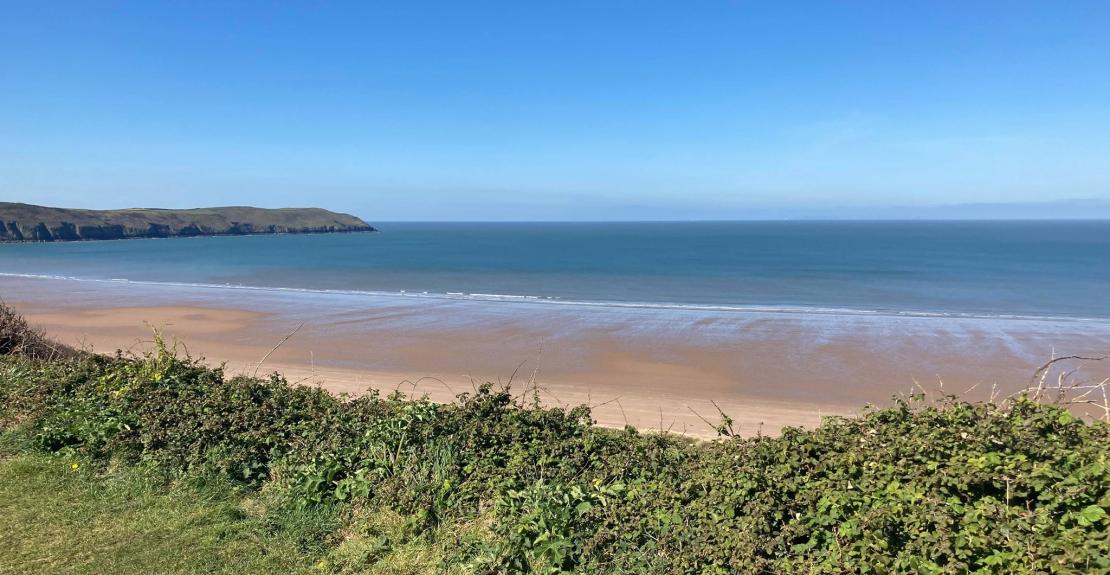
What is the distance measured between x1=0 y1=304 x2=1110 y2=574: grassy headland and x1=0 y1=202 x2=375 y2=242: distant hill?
12459 cm

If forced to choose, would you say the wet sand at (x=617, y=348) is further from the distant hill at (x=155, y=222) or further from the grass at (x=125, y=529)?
the distant hill at (x=155, y=222)

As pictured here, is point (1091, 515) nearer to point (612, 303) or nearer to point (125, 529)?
point (125, 529)

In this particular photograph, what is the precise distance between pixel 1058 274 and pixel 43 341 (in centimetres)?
5321

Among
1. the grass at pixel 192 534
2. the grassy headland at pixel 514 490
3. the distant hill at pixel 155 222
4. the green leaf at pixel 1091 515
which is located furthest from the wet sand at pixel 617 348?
the distant hill at pixel 155 222

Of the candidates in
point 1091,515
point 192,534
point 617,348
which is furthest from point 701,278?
point 1091,515

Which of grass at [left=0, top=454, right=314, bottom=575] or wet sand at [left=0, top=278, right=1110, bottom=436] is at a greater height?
grass at [left=0, top=454, right=314, bottom=575]

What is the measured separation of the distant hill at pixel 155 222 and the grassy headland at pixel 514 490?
12459 cm

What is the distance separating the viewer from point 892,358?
722 inches

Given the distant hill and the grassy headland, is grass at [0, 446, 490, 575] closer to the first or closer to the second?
the grassy headland

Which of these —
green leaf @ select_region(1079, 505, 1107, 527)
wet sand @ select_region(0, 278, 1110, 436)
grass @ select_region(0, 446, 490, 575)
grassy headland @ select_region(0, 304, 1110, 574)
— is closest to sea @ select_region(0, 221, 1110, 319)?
wet sand @ select_region(0, 278, 1110, 436)

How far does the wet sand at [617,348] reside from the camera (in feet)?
46.4

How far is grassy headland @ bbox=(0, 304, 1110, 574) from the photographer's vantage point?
12.0 ft

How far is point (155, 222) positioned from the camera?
129875 millimetres

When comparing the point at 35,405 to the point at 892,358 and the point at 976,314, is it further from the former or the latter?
the point at 976,314
